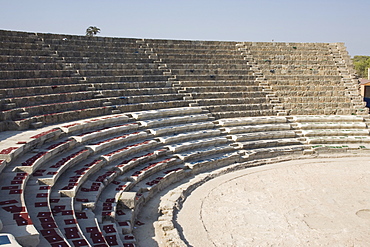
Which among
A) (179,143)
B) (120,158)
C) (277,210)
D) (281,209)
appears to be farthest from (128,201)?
(179,143)

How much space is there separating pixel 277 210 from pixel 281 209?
0.16 meters

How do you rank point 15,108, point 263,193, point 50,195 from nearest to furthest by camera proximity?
point 50,195
point 263,193
point 15,108

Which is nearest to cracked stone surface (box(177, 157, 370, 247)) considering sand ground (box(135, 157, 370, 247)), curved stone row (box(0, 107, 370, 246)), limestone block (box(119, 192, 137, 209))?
sand ground (box(135, 157, 370, 247))

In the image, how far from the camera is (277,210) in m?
11.7

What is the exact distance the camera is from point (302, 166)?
16641 millimetres

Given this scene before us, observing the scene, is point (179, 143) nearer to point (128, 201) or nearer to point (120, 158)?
point (120, 158)

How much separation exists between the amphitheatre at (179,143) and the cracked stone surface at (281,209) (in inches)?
2.3

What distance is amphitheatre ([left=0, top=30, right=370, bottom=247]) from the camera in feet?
32.0

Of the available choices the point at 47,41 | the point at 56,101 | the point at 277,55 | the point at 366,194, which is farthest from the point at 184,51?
the point at 366,194

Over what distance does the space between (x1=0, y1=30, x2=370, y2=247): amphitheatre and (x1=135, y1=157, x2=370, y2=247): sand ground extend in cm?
6

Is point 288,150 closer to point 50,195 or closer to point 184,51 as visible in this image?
point 184,51

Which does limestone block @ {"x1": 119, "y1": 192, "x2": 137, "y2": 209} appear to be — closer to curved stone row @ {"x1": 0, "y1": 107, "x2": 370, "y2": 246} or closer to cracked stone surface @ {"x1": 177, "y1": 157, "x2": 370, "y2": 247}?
curved stone row @ {"x1": 0, "y1": 107, "x2": 370, "y2": 246}

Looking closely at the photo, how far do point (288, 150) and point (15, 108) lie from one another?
11.7 metres

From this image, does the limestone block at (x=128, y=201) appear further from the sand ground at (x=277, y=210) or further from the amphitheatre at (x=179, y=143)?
the sand ground at (x=277, y=210)
